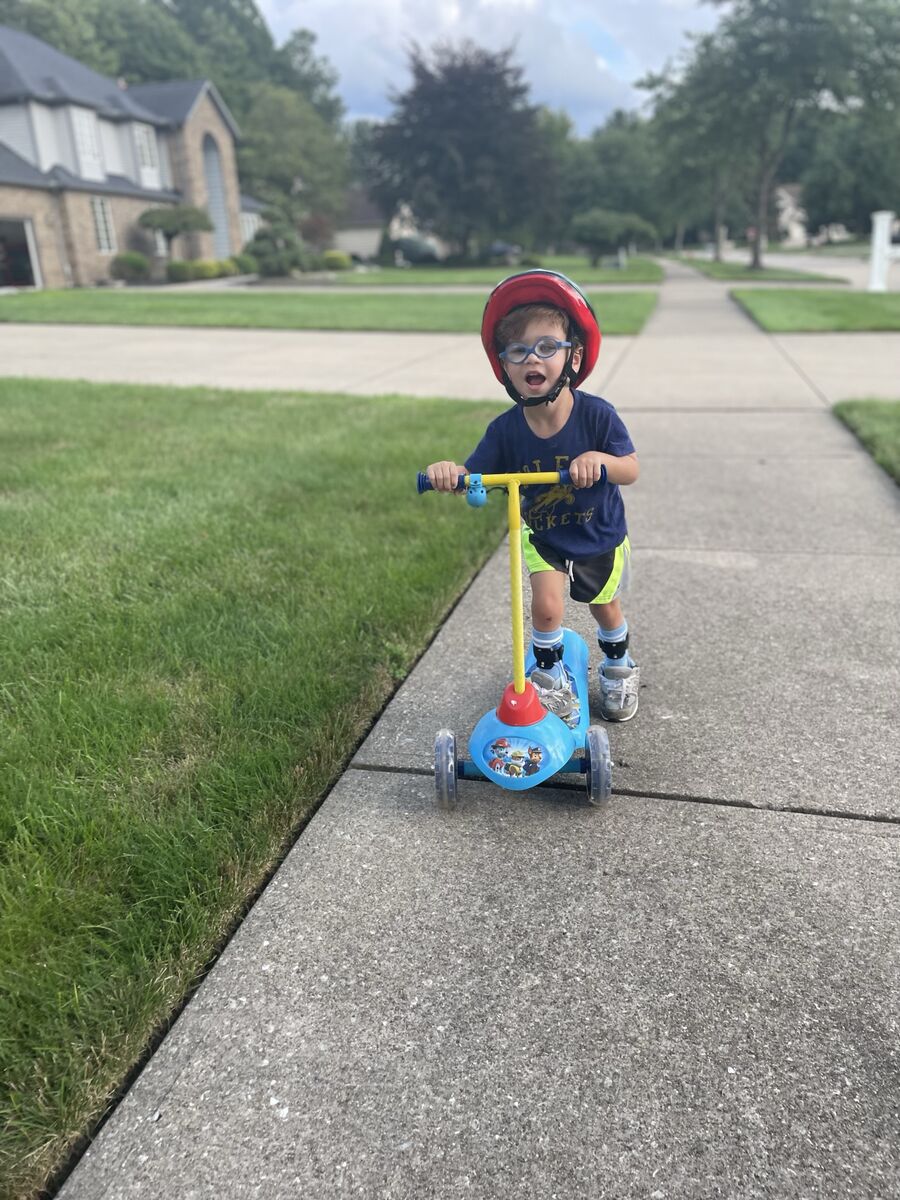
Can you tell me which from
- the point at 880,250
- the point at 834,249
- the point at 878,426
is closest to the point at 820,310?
the point at 880,250

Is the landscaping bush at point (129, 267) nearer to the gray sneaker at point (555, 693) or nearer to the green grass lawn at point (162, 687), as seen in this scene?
the green grass lawn at point (162, 687)

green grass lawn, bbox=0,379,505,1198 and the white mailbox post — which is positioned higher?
the white mailbox post

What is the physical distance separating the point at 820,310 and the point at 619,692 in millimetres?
16273

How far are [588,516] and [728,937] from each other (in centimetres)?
123

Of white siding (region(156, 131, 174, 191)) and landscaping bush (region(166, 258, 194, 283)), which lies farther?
white siding (region(156, 131, 174, 191))

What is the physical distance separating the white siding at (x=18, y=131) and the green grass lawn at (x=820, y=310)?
25.8 meters

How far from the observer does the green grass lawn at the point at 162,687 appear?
68.7 inches

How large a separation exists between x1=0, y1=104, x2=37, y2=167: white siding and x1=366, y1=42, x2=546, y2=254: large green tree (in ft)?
71.8

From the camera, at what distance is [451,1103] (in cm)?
157

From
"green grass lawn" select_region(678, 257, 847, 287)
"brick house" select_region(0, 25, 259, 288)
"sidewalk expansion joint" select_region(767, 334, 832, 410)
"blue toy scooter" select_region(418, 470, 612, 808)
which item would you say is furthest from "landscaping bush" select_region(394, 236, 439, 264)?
"blue toy scooter" select_region(418, 470, 612, 808)

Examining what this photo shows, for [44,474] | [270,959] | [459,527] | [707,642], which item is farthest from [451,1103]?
[44,474]

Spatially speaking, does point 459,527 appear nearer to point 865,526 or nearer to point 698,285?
point 865,526

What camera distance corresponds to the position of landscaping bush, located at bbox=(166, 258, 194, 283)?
116 ft

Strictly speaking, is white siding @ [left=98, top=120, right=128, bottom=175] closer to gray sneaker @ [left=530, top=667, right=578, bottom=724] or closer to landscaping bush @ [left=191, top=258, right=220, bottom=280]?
landscaping bush @ [left=191, top=258, right=220, bottom=280]
